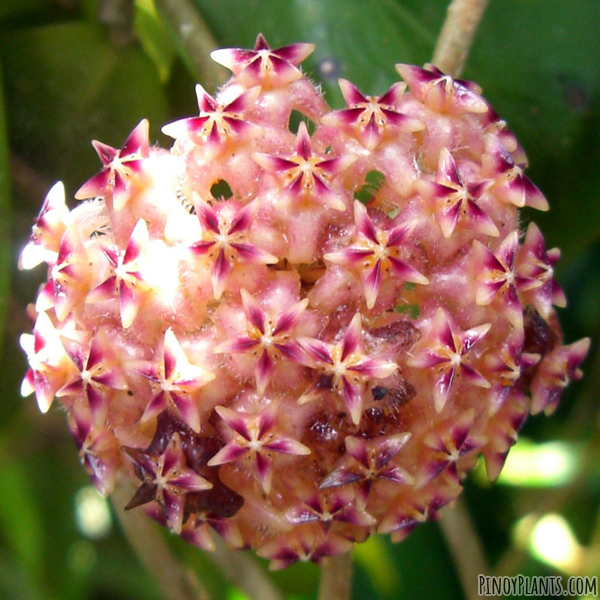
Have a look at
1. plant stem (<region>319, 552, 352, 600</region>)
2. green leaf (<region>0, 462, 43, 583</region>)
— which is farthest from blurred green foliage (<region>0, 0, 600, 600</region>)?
plant stem (<region>319, 552, 352, 600</region>)

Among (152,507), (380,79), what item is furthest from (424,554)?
(380,79)

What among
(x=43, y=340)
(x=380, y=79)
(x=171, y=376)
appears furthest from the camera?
(x=380, y=79)

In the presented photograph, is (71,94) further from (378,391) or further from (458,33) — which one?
(378,391)

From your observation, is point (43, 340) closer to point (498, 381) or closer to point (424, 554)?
point (498, 381)

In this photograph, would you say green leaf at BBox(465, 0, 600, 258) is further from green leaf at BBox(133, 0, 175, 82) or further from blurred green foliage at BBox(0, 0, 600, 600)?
green leaf at BBox(133, 0, 175, 82)

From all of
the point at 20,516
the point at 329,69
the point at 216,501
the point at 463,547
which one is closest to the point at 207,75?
the point at 329,69

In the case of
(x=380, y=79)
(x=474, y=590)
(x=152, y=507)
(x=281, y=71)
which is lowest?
(x=474, y=590)

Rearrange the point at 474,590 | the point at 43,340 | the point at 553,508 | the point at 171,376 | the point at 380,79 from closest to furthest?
the point at 171,376, the point at 43,340, the point at 380,79, the point at 474,590, the point at 553,508
